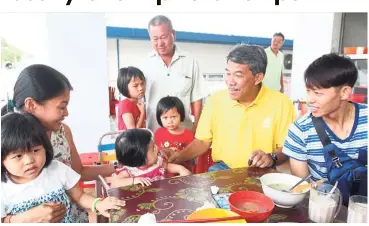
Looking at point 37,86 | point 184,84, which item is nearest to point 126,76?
point 184,84

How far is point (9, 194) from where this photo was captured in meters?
0.90

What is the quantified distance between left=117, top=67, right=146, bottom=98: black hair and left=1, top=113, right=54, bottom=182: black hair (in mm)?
474

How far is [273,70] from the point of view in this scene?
1.44 meters

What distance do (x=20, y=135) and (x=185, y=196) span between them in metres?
0.55

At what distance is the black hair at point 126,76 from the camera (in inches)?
52.7

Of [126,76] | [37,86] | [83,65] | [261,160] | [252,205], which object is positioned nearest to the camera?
[252,205]

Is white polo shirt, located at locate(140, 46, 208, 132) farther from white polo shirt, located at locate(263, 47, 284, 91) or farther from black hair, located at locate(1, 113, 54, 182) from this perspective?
black hair, located at locate(1, 113, 54, 182)

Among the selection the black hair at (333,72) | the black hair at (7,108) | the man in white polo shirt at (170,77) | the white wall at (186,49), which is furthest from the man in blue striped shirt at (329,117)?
the black hair at (7,108)

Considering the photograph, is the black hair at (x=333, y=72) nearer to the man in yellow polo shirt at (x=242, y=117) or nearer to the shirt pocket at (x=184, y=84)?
the man in yellow polo shirt at (x=242, y=117)

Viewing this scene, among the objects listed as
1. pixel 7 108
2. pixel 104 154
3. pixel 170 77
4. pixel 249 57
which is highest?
pixel 249 57

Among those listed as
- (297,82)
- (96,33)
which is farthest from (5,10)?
(297,82)

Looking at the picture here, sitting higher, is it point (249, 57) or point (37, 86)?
point (249, 57)

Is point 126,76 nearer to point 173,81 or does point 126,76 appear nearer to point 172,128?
point 173,81

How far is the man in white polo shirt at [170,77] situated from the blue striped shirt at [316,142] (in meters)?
0.55
